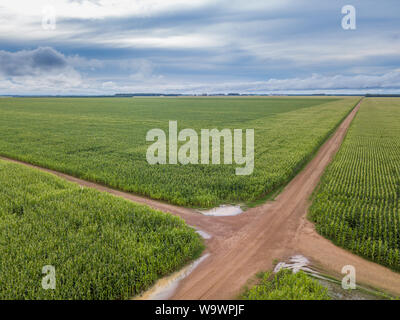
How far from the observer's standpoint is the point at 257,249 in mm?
11977

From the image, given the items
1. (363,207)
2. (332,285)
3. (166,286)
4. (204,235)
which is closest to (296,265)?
(332,285)

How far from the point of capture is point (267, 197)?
1786 cm

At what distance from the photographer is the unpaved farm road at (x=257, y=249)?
9.77m

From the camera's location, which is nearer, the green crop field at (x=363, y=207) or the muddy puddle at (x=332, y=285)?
the muddy puddle at (x=332, y=285)

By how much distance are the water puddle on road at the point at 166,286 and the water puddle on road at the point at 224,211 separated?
477cm

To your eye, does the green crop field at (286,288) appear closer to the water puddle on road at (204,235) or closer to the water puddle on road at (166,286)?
the water puddle on road at (166,286)

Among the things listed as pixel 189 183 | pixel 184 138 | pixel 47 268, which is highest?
pixel 184 138

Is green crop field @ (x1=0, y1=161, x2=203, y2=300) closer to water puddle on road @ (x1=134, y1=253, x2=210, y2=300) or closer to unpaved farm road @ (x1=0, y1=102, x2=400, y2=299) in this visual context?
water puddle on road @ (x1=134, y1=253, x2=210, y2=300)

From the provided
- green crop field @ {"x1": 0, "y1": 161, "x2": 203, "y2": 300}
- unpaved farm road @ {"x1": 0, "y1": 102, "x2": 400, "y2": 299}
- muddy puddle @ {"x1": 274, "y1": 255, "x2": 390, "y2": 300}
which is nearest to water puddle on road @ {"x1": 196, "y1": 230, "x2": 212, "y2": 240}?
unpaved farm road @ {"x1": 0, "y1": 102, "x2": 400, "y2": 299}

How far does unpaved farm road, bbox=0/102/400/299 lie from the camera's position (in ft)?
32.0

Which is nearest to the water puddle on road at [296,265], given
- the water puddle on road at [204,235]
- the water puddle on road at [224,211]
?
the water puddle on road at [204,235]
